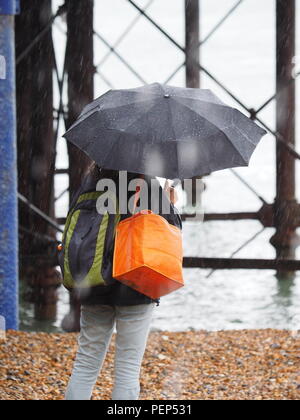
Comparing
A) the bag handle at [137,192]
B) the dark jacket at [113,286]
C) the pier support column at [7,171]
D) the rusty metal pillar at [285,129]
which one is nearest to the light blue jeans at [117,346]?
the dark jacket at [113,286]

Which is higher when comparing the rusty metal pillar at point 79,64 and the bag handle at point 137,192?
the rusty metal pillar at point 79,64

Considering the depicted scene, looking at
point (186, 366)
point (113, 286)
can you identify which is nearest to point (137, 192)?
point (113, 286)

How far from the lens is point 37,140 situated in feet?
27.1

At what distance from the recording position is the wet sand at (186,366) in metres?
4.52

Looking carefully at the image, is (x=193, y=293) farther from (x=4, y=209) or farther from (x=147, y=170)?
(x=147, y=170)

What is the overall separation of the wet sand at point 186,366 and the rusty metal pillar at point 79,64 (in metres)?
1.55

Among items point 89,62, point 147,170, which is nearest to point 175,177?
point 147,170

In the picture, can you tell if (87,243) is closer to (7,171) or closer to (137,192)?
(137,192)

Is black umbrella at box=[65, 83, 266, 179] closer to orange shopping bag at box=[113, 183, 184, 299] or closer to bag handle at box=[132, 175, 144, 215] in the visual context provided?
bag handle at box=[132, 175, 144, 215]

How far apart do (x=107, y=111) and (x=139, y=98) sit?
0.49ft

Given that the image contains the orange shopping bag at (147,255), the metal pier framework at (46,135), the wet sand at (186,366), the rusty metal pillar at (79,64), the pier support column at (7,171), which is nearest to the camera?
the orange shopping bag at (147,255)

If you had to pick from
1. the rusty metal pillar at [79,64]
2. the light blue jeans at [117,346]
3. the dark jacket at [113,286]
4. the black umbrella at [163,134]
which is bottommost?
the light blue jeans at [117,346]

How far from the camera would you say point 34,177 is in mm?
8398

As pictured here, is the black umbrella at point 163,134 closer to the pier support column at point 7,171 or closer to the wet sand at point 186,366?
the wet sand at point 186,366
